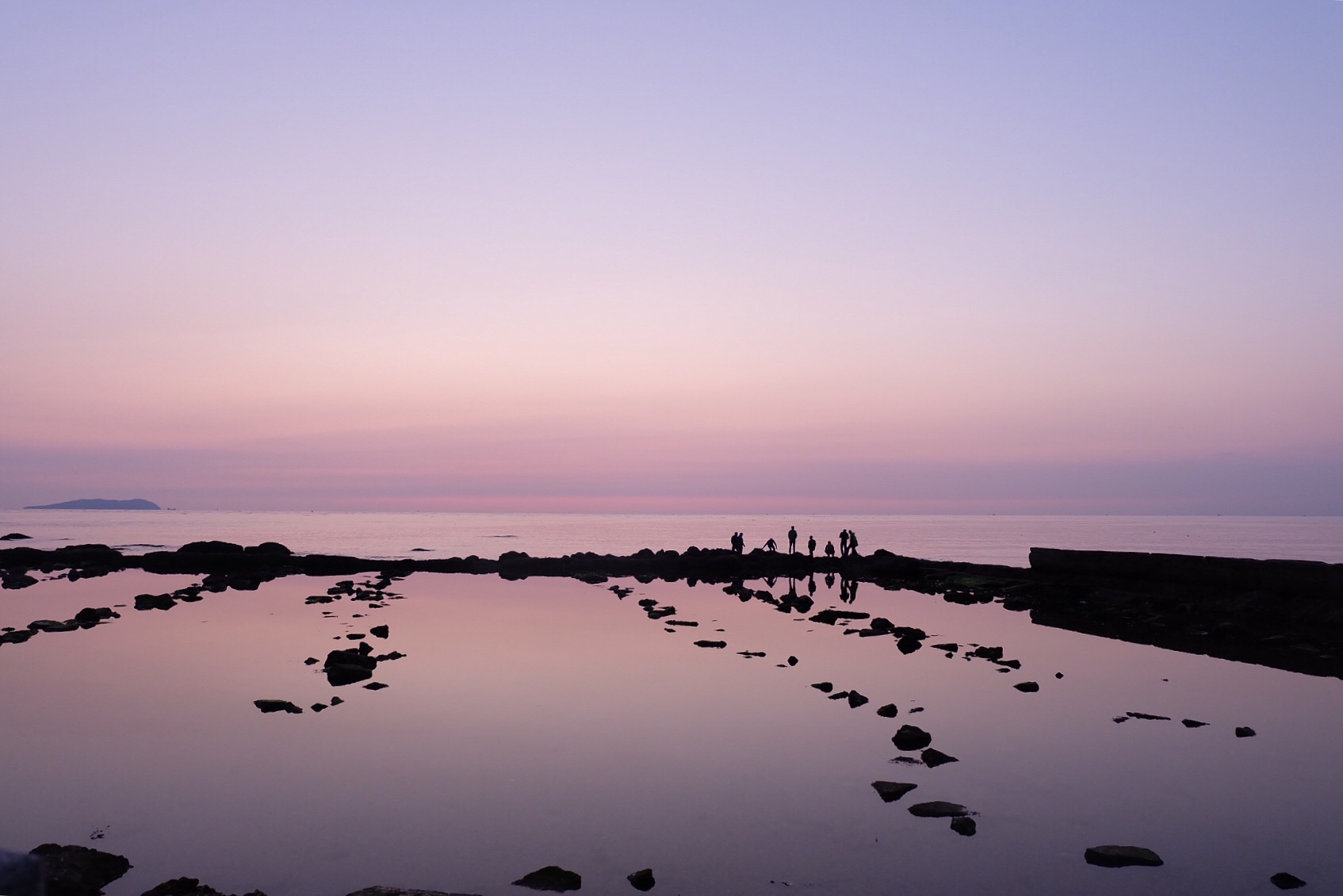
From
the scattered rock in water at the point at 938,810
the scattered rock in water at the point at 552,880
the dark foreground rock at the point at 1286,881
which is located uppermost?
the dark foreground rock at the point at 1286,881

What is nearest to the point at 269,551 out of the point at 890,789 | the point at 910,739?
the point at 910,739

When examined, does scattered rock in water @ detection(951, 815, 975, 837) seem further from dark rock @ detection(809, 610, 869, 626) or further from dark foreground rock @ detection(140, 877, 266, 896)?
dark rock @ detection(809, 610, 869, 626)

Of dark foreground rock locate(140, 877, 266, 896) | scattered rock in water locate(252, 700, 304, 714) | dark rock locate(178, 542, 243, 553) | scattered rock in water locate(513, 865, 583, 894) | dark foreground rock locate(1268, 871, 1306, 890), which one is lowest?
dark rock locate(178, 542, 243, 553)

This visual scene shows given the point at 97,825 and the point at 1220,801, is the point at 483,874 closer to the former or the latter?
the point at 97,825

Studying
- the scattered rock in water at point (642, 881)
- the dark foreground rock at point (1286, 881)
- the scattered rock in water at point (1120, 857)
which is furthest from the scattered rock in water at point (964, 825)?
the scattered rock in water at point (642, 881)

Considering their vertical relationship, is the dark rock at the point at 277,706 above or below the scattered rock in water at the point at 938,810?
below

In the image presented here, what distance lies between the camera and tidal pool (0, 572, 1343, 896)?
11617 millimetres

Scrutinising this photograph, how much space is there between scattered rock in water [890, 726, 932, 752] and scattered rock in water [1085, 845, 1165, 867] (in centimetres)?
521

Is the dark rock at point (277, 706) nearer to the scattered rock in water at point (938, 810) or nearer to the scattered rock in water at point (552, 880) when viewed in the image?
the scattered rock in water at point (552, 880)

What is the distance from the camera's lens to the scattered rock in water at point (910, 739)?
17016 millimetres

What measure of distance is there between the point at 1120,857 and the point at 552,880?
24.9 ft

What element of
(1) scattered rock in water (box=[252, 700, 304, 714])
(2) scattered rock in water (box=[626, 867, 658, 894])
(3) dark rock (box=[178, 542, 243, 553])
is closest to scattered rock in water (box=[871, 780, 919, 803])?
(2) scattered rock in water (box=[626, 867, 658, 894])

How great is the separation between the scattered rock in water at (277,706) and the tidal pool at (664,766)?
291mm

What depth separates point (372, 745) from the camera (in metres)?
17.1
